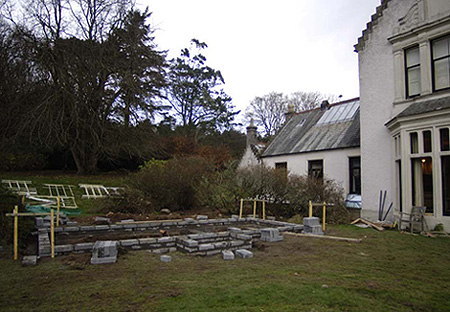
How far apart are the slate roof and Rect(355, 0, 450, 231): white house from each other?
258 cm

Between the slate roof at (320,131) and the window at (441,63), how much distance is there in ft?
15.3

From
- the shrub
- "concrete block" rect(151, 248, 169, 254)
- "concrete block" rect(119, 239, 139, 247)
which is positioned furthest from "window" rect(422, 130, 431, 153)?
"concrete block" rect(119, 239, 139, 247)

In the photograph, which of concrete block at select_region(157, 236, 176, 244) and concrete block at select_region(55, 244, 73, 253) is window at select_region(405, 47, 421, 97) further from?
concrete block at select_region(55, 244, 73, 253)

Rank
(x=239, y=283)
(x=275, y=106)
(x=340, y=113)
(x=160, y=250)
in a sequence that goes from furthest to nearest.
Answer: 1. (x=275, y=106)
2. (x=340, y=113)
3. (x=160, y=250)
4. (x=239, y=283)

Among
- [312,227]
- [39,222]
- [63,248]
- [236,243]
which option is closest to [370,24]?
[312,227]

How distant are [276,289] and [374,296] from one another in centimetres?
140

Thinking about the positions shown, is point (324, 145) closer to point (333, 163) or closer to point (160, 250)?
point (333, 163)

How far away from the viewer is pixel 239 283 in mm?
5051

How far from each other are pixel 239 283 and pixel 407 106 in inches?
410

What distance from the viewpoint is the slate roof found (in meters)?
16.5

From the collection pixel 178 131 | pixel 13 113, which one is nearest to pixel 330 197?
pixel 13 113

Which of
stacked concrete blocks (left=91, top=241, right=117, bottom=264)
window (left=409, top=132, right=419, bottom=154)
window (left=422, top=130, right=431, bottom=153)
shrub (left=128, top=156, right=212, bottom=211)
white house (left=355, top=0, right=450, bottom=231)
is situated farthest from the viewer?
shrub (left=128, top=156, right=212, bottom=211)

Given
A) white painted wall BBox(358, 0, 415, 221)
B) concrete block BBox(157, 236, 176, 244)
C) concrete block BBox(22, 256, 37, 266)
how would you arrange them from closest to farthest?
concrete block BBox(22, 256, 37, 266) → concrete block BBox(157, 236, 176, 244) → white painted wall BBox(358, 0, 415, 221)

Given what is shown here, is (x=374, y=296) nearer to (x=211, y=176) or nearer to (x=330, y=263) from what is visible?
A: (x=330, y=263)
